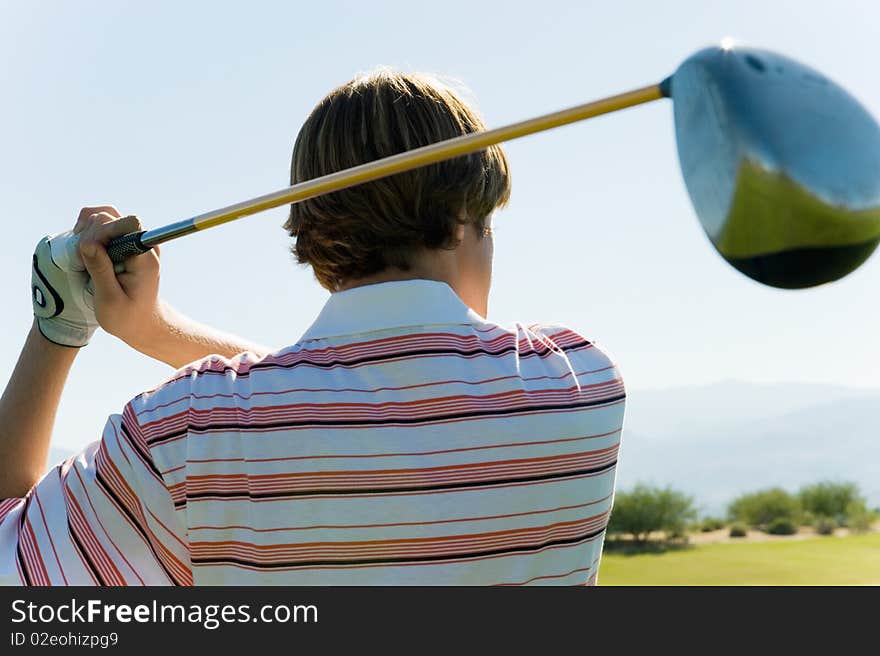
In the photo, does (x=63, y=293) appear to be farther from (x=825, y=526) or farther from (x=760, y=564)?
(x=825, y=526)

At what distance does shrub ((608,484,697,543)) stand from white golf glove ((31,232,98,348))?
12788 millimetres

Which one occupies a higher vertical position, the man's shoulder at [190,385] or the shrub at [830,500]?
the man's shoulder at [190,385]

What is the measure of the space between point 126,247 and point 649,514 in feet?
43.5

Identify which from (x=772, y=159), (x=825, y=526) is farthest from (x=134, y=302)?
(x=825, y=526)

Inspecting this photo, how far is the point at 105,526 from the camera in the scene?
1294 mm

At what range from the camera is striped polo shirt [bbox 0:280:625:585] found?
1.22 m

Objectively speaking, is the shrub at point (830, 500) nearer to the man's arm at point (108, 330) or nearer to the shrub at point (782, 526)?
the shrub at point (782, 526)

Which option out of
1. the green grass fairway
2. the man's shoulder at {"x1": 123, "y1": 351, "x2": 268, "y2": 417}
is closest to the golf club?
the man's shoulder at {"x1": 123, "y1": 351, "x2": 268, "y2": 417}

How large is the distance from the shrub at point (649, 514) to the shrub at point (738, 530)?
0.62 metres

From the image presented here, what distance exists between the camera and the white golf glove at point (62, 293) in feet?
5.55

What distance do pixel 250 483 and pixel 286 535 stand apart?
0.07 metres

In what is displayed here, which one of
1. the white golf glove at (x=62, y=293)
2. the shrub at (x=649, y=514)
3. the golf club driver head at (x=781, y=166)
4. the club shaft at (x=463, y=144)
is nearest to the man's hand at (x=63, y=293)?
the white golf glove at (x=62, y=293)

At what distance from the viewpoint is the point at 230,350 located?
6.01ft
